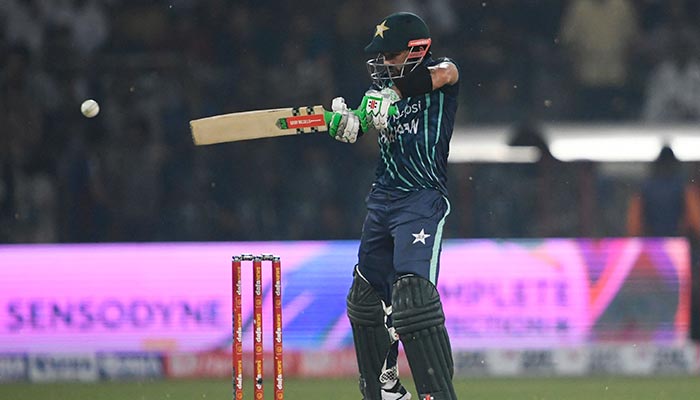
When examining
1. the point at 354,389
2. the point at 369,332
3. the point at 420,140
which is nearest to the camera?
the point at 420,140

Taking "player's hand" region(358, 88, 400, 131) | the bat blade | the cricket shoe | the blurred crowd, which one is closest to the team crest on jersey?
"player's hand" region(358, 88, 400, 131)

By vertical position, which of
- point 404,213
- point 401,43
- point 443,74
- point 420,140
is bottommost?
point 404,213

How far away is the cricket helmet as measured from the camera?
442 centimetres

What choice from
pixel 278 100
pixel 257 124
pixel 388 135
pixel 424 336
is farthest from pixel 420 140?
pixel 278 100

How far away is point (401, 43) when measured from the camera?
442cm

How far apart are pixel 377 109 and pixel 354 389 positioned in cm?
230

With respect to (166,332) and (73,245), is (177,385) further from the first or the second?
(73,245)

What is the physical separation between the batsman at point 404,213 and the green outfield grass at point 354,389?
1449mm

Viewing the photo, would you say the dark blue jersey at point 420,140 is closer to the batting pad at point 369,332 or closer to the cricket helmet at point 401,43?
the cricket helmet at point 401,43

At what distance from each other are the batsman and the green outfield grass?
57.0 inches

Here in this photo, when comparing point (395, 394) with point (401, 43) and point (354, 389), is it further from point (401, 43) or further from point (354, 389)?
point (354, 389)

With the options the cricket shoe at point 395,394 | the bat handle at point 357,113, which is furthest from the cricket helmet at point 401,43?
the cricket shoe at point 395,394

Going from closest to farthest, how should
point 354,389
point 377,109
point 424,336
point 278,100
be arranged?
point 424,336 → point 377,109 → point 354,389 → point 278,100

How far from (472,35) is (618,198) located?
1203mm
